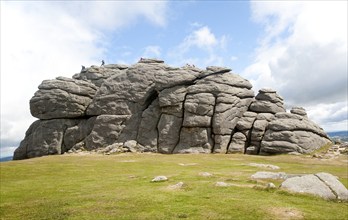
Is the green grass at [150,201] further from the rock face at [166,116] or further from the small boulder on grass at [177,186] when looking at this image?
the rock face at [166,116]

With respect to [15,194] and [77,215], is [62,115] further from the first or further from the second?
[77,215]

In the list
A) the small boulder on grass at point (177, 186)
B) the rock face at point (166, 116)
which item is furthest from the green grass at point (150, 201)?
the rock face at point (166, 116)

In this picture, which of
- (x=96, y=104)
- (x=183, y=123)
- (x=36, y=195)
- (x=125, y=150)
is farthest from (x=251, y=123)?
(x=36, y=195)

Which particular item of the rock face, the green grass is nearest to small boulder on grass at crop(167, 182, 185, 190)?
the green grass

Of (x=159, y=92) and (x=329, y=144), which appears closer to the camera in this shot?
(x=329, y=144)

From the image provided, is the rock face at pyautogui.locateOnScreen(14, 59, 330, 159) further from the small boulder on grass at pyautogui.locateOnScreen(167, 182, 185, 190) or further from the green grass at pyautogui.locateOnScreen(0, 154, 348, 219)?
the small boulder on grass at pyautogui.locateOnScreen(167, 182, 185, 190)

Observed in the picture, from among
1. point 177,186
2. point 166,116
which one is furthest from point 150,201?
point 166,116

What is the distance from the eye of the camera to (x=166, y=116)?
107188mm

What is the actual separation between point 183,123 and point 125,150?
2023cm

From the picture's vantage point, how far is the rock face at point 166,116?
98750mm

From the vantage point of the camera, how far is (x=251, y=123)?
102m

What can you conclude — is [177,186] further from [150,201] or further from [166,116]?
[166,116]

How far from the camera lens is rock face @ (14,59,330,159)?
9875cm

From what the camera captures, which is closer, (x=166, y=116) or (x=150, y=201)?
(x=150, y=201)
